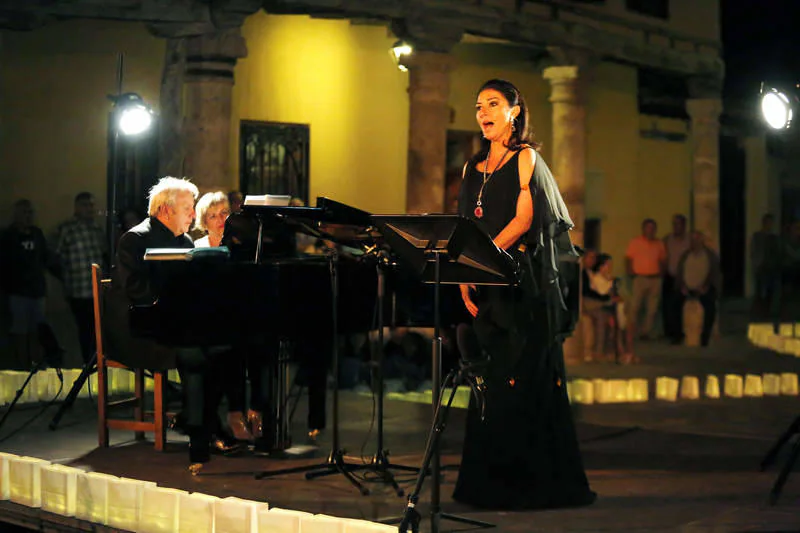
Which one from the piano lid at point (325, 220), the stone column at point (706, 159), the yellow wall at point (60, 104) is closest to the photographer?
the piano lid at point (325, 220)

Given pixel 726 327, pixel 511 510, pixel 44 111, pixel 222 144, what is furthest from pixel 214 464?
pixel 726 327

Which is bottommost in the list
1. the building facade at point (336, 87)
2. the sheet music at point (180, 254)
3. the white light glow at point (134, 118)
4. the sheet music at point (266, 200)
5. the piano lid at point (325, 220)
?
the sheet music at point (180, 254)

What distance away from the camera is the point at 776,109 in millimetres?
7676

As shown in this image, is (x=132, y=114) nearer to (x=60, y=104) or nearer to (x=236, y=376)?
(x=236, y=376)

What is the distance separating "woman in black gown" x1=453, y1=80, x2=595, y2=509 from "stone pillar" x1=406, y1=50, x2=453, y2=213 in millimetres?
7827

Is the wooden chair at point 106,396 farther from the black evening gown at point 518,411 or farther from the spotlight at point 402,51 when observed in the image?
the spotlight at point 402,51

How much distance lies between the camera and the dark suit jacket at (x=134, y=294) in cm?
816

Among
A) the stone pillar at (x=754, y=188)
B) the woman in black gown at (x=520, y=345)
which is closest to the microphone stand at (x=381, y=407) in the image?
the woman in black gown at (x=520, y=345)

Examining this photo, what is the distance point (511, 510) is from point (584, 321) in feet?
30.7

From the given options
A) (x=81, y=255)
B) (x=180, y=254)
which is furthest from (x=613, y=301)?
(x=180, y=254)

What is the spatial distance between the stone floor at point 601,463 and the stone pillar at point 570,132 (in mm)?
4669

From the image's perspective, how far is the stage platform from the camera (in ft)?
21.0

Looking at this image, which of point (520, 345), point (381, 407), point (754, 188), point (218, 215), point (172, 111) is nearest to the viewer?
point (520, 345)

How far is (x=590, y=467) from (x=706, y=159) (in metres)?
12.5
